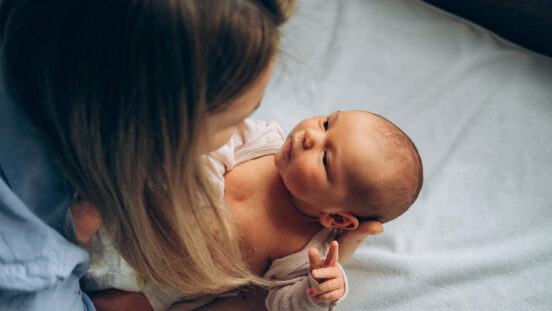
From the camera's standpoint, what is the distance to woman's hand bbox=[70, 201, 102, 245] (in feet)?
2.06

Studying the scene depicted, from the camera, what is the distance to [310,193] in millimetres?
763

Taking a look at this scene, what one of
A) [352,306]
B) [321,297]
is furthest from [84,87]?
[352,306]

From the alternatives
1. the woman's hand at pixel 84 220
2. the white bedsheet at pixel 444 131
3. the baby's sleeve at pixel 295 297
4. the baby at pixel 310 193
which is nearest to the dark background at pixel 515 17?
the white bedsheet at pixel 444 131

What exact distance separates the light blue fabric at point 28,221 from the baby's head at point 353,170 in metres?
0.40

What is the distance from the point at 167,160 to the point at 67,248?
0.21 meters

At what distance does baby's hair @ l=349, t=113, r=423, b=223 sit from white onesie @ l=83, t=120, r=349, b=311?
0.14 m

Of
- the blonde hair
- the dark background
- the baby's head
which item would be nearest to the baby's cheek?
the baby's head

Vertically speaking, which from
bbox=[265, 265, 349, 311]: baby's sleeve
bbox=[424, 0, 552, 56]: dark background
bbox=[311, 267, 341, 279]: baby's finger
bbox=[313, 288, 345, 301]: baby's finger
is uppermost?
bbox=[424, 0, 552, 56]: dark background

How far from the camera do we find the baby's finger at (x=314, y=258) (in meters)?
0.71

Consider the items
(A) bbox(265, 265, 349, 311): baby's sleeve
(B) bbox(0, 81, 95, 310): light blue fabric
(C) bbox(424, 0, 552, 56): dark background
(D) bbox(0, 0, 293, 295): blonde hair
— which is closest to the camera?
(D) bbox(0, 0, 293, 295): blonde hair

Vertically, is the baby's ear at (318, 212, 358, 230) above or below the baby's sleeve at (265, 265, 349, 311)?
above

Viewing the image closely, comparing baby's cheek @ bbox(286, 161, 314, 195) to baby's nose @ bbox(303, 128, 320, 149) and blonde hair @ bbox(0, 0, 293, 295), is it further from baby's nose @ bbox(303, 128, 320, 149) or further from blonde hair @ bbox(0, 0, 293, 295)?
blonde hair @ bbox(0, 0, 293, 295)

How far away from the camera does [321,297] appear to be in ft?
2.33

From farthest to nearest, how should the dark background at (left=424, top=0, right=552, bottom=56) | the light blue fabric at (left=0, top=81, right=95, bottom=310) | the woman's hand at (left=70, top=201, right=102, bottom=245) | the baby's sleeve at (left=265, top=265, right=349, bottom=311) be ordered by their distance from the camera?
the dark background at (left=424, top=0, right=552, bottom=56) < the baby's sleeve at (left=265, top=265, right=349, bottom=311) < the woman's hand at (left=70, top=201, right=102, bottom=245) < the light blue fabric at (left=0, top=81, right=95, bottom=310)
